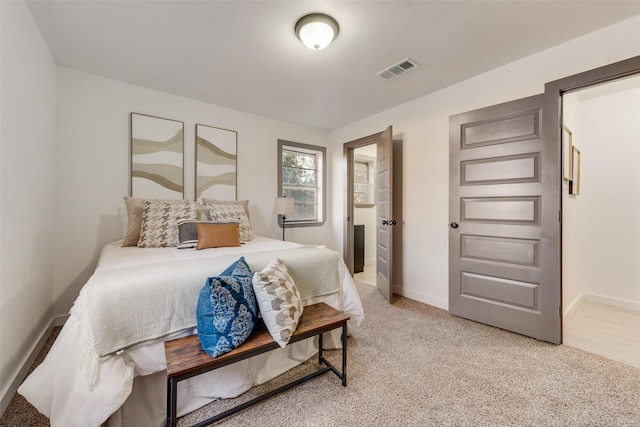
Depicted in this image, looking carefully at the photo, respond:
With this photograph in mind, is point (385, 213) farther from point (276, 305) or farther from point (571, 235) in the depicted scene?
point (276, 305)

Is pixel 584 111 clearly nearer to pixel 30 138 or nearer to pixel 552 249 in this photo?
pixel 552 249

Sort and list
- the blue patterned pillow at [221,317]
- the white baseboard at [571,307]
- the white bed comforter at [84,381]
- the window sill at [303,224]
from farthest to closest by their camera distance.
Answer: the window sill at [303,224], the white baseboard at [571,307], the blue patterned pillow at [221,317], the white bed comforter at [84,381]

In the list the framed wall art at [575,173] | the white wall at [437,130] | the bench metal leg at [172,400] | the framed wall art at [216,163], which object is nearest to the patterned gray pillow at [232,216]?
the framed wall art at [216,163]

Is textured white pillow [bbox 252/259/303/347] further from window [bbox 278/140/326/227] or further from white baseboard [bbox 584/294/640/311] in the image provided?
white baseboard [bbox 584/294/640/311]

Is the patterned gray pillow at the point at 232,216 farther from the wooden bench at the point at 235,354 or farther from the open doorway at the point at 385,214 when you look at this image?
the open doorway at the point at 385,214

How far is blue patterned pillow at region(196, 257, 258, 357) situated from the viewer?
126cm

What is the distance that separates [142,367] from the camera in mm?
1294

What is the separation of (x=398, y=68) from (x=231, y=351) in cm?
272

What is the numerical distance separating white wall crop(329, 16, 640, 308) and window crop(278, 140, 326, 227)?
1164 mm

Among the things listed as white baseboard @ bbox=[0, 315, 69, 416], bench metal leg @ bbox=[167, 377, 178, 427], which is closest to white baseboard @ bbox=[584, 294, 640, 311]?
bench metal leg @ bbox=[167, 377, 178, 427]

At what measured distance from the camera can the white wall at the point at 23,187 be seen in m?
1.53

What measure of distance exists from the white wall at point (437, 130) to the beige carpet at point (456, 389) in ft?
3.26

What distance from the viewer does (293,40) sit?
2.11 m

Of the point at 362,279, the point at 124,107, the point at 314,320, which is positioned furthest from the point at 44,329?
the point at 362,279
